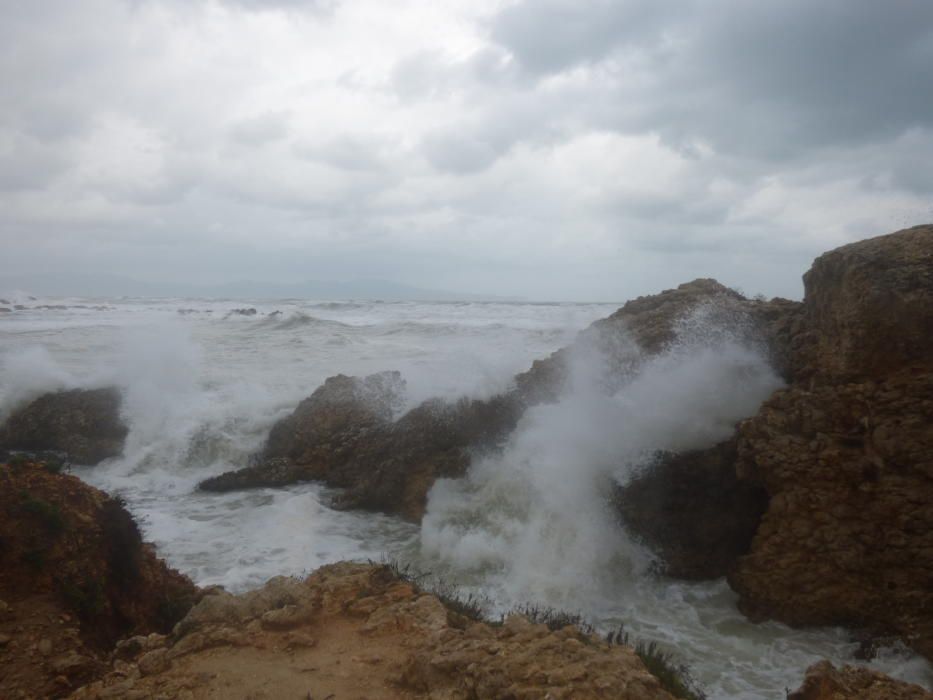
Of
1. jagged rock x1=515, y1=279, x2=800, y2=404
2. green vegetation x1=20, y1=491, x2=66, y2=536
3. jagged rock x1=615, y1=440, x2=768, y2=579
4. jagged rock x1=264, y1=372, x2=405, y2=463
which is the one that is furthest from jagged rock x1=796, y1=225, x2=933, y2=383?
green vegetation x1=20, y1=491, x2=66, y2=536

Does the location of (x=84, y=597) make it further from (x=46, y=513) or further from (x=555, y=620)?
(x=555, y=620)

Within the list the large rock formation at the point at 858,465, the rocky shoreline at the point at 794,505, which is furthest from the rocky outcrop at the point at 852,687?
the large rock formation at the point at 858,465

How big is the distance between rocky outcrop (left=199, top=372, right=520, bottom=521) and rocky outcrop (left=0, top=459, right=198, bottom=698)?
377 centimetres

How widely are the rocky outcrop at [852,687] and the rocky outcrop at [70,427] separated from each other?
1119 centimetres

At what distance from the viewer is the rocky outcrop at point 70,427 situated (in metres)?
11.3

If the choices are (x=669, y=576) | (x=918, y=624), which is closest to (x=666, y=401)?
(x=669, y=576)

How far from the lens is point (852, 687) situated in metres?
3.81

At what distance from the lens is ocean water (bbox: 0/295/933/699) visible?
6.09 metres

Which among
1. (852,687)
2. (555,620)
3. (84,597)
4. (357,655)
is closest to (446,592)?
(555,620)

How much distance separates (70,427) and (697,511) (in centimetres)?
1087

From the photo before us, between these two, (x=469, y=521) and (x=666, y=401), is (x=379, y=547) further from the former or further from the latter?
(x=666, y=401)

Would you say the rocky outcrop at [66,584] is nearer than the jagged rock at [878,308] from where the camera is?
Yes

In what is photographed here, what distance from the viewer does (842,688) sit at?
151 inches

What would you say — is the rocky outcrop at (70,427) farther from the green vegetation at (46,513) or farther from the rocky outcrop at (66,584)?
the green vegetation at (46,513)
